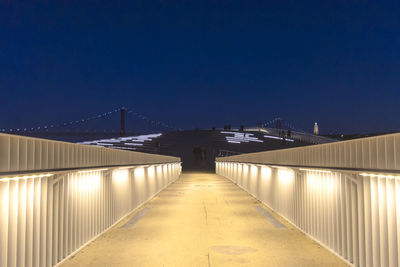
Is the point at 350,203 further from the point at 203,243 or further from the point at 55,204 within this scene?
the point at 55,204

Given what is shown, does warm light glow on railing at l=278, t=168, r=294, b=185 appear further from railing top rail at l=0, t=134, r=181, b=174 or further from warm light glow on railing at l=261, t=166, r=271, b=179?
railing top rail at l=0, t=134, r=181, b=174

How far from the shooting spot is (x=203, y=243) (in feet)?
29.2

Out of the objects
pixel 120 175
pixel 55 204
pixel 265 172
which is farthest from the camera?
pixel 265 172

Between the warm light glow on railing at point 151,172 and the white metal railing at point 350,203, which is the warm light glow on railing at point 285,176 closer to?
the white metal railing at point 350,203

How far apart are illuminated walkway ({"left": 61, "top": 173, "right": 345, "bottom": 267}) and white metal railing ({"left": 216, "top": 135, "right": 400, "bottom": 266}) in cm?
45

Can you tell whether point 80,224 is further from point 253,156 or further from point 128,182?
point 253,156

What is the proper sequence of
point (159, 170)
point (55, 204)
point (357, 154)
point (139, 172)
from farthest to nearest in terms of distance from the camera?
point (159, 170) < point (139, 172) < point (55, 204) < point (357, 154)

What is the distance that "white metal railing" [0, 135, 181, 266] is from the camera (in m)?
5.32

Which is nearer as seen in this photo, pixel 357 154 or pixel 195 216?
pixel 357 154

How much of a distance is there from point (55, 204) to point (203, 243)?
3.45 metres

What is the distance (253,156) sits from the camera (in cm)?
2047

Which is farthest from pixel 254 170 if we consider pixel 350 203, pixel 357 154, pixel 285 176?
pixel 357 154

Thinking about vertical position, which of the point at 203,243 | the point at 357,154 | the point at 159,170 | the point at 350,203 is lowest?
the point at 203,243

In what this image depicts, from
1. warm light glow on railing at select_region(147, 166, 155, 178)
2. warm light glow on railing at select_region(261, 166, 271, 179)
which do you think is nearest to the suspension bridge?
warm light glow on railing at select_region(261, 166, 271, 179)
